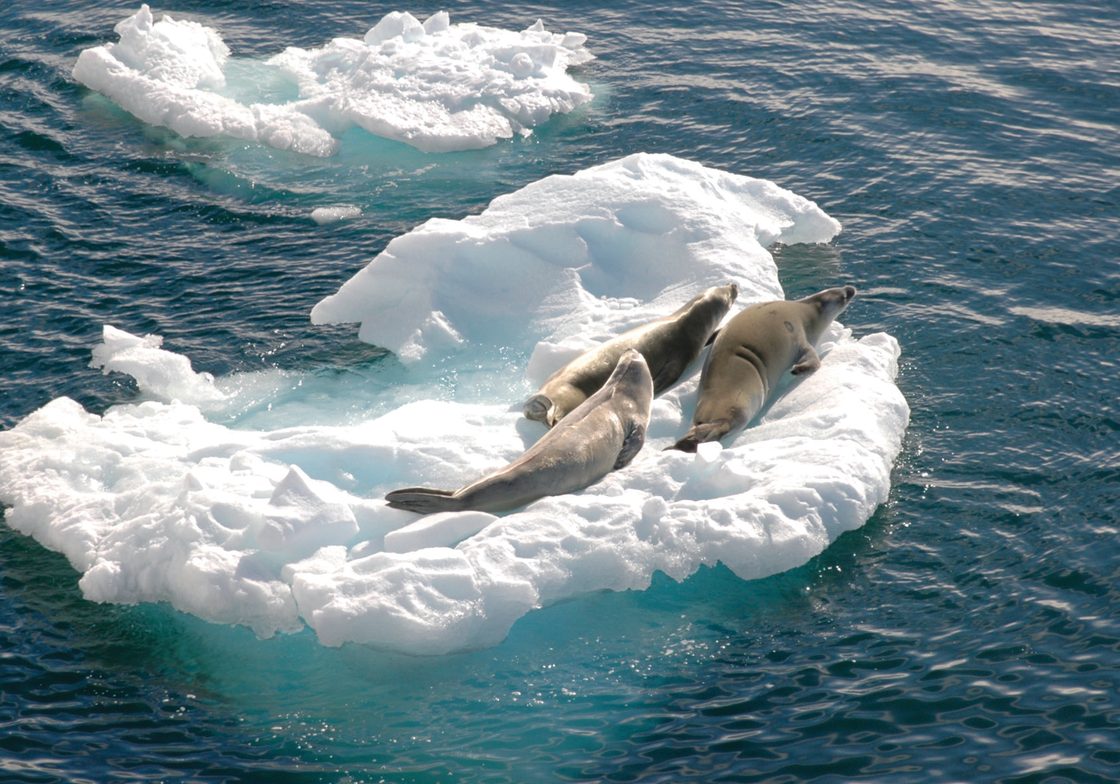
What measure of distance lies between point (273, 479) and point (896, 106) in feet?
41.8

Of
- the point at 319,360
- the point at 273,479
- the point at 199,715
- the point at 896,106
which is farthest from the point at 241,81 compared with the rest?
the point at 199,715

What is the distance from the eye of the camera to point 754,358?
41.9 ft

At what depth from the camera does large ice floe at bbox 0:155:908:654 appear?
9.93m

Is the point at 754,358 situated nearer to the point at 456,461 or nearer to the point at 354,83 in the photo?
the point at 456,461

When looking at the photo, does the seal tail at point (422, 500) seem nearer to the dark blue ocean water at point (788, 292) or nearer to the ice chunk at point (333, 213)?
A: the dark blue ocean water at point (788, 292)

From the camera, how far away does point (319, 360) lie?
14094mm

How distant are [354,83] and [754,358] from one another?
9782 millimetres

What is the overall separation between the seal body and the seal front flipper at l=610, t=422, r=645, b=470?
2.24 feet

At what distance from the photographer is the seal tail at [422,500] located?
1046 cm

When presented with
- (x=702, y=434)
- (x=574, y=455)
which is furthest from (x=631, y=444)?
(x=574, y=455)

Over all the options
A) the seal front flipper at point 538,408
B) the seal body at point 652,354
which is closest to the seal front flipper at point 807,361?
the seal body at point 652,354

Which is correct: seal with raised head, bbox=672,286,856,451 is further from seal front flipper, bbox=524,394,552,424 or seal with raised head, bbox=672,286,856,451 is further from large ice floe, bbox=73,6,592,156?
large ice floe, bbox=73,6,592,156

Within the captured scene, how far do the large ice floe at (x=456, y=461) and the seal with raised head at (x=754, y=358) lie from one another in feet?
0.75

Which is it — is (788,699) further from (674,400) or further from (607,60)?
(607,60)
